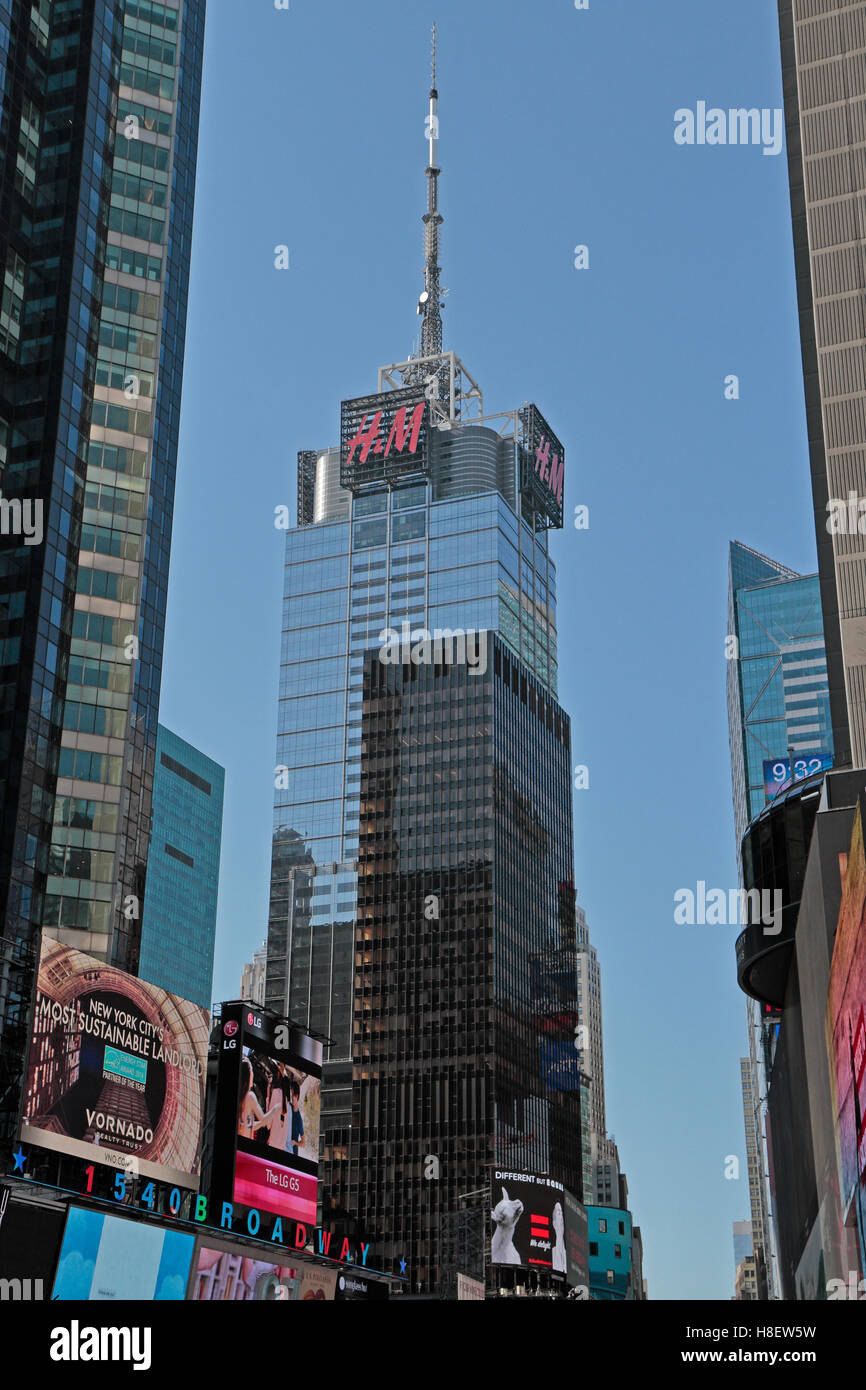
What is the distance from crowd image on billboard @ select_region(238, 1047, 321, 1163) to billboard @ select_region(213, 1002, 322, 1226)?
1.9 inches

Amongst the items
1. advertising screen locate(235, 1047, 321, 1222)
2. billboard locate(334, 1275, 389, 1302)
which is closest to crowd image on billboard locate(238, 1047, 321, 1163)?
advertising screen locate(235, 1047, 321, 1222)

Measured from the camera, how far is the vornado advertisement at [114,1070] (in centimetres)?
5512

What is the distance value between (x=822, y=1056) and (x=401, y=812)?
14928 centimetres

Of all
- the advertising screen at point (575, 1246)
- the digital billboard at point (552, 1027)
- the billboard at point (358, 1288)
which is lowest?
the billboard at point (358, 1288)

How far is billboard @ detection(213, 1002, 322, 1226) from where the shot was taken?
6862 centimetres

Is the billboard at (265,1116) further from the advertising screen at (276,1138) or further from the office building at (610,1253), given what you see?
the office building at (610,1253)

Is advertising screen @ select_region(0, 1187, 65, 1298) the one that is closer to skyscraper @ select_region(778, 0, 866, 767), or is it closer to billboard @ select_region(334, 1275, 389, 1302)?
billboard @ select_region(334, 1275, 389, 1302)

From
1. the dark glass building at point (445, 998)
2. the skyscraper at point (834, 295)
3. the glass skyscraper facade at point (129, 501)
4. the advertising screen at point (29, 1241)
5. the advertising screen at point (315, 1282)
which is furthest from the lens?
the dark glass building at point (445, 998)

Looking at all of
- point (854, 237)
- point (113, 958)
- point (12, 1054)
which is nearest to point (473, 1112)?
point (113, 958)

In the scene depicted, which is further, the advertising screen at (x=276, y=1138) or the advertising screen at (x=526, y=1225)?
the advertising screen at (x=526, y=1225)

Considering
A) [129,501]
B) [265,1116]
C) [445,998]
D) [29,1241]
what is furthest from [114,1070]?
[445,998]

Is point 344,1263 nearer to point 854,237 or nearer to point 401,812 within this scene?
point 854,237

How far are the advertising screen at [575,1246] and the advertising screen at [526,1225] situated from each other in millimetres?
4762

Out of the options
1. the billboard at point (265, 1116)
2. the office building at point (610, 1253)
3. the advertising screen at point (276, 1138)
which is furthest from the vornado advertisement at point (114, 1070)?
the office building at point (610, 1253)
